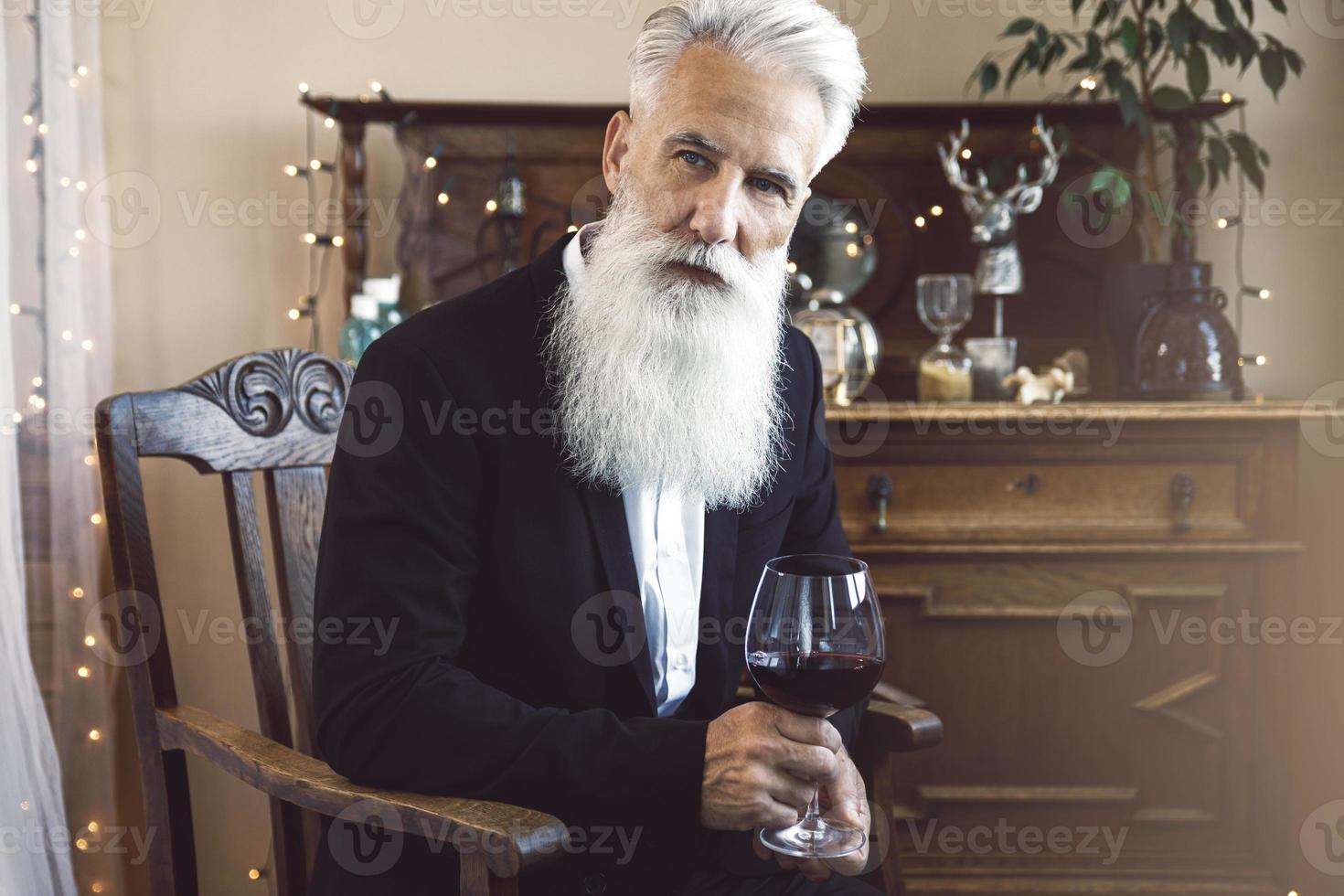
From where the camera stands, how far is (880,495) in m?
2.27

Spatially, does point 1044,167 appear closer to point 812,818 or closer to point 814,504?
point 814,504

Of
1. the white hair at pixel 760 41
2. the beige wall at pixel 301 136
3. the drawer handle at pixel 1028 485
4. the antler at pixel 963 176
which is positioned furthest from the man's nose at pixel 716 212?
the beige wall at pixel 301 136

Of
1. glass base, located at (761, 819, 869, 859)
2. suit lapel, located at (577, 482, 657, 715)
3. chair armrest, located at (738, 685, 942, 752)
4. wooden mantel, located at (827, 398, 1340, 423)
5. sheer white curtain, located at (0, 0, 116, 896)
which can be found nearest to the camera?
glass base, located at (761, 819, 869, 859)

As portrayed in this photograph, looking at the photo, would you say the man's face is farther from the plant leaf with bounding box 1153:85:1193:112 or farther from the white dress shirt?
the plant leaf with bounding box 1153:85:1193:112

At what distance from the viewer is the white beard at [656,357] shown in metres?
1.40

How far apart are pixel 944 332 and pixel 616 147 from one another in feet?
3.90

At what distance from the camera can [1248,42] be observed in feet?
7.83

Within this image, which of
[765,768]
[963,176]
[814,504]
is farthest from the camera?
[963,176]

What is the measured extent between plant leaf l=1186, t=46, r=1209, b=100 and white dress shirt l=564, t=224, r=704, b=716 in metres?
1.63

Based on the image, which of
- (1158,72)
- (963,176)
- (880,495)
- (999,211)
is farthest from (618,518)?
(1158,72)

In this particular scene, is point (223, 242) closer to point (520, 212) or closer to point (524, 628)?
point (520, 212)

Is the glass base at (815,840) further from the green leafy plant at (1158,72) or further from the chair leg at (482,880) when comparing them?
the green leafy plant at (1158,72)

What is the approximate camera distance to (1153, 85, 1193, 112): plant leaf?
2.41 meters

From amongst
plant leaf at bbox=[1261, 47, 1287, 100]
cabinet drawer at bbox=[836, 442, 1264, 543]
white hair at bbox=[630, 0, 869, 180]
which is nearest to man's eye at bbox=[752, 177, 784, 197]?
white hair at bbox=[630, 0, 869, 180]
